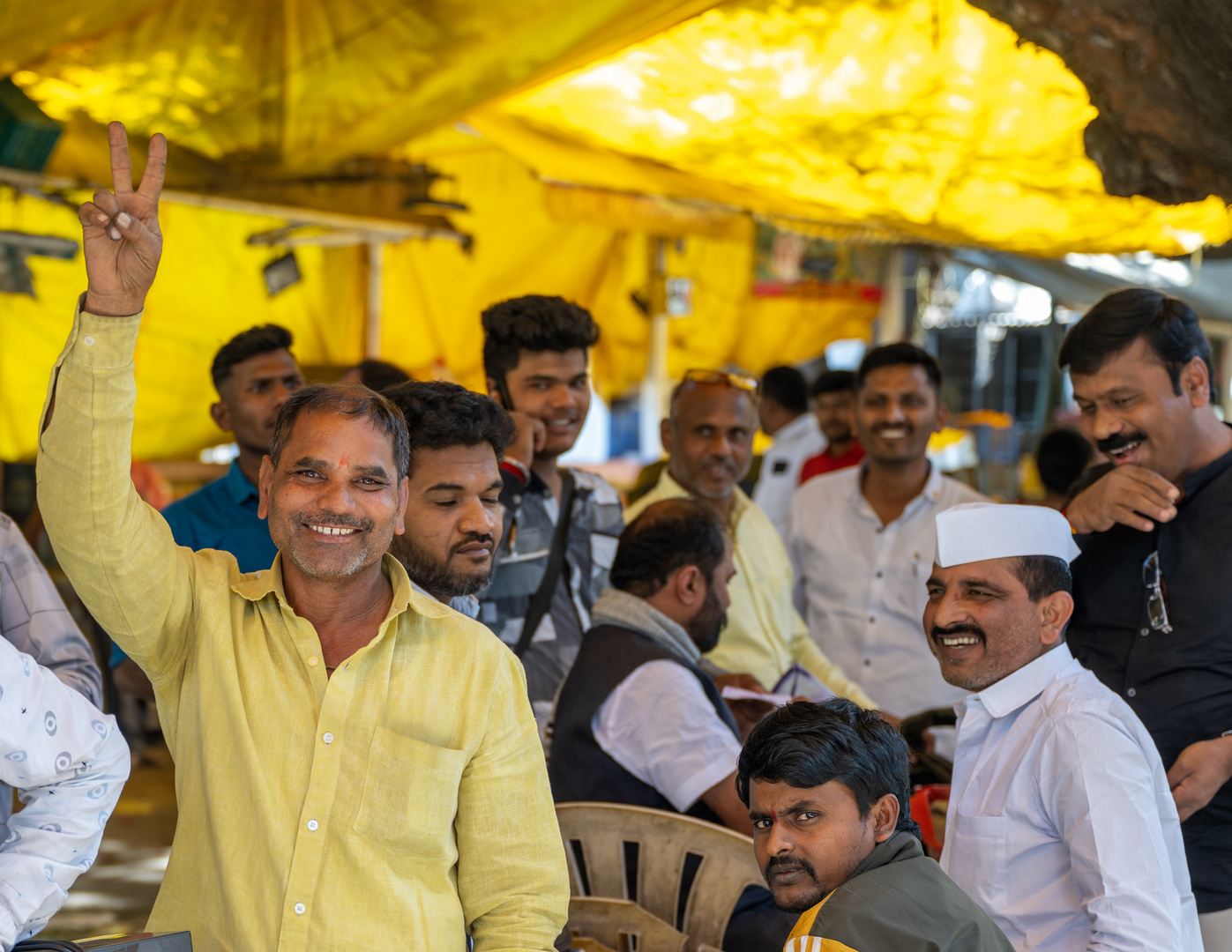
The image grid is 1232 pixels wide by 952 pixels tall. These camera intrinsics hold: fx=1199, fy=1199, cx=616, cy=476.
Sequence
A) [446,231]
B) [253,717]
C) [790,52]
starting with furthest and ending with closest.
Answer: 1. [446,231]
2. [790,52]
3. [253,717]

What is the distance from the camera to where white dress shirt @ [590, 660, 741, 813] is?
2674 mm

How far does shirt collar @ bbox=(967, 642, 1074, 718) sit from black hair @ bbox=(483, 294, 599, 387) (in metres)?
1.47

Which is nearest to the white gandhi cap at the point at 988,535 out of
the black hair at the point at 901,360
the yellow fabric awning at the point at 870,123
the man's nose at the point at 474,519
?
the man's nose at the point at 474,519

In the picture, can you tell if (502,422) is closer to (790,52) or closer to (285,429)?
(285,429)

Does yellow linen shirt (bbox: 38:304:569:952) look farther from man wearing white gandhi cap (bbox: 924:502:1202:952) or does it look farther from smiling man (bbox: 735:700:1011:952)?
man wearing white gandhi cap (bbox: 924:502:1202:952)

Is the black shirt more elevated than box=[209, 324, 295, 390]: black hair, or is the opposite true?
box=[209, 324, 295, 390]: black hair

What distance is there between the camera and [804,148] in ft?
18.4

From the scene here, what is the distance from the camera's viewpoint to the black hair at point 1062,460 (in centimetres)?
568

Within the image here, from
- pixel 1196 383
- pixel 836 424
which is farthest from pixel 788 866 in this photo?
pixel 836 424

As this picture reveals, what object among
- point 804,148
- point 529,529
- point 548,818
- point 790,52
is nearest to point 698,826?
point 548,818

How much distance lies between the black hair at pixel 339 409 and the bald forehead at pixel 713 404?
2.01 metres

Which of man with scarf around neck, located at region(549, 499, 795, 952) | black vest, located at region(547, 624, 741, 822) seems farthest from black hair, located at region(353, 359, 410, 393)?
black vest, located at region(547, 624, 741, 822)

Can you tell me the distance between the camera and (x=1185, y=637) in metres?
2.51

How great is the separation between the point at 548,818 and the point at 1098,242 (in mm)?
5403
